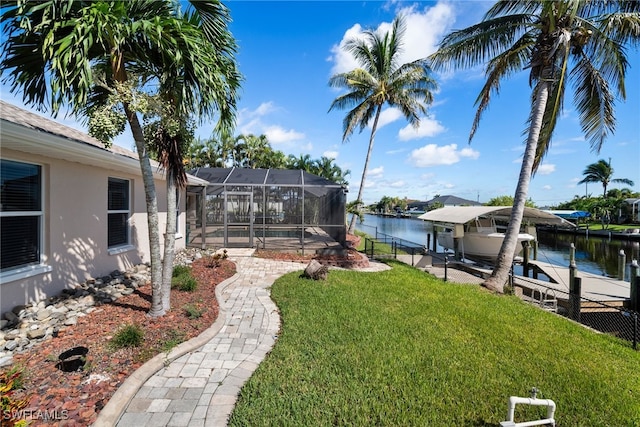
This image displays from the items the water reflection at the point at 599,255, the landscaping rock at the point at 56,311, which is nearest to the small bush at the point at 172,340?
the landscaping rock at the point at 56,311

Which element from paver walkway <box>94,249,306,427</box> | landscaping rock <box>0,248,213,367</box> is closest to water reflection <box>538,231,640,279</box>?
paver walkway <box>94,249,306,427</box>

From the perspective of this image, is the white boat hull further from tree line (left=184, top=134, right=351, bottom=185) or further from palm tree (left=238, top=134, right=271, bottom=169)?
palm tree (left=238, top=134, right=271, bottom=169)

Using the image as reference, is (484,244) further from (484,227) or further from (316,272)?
(316,272)

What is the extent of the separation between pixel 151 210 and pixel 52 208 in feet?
6.69

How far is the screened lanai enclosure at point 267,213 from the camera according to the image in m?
11.3

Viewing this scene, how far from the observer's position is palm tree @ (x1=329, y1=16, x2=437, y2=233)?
13.6 metres

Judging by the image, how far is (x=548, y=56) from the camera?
7.44 m

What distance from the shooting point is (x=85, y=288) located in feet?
17.2

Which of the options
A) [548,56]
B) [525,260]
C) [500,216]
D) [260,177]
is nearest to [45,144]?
[260,177]

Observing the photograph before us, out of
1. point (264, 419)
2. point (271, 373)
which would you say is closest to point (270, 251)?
point (271, 373)

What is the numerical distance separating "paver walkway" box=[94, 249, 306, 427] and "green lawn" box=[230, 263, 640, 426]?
0.21 metres

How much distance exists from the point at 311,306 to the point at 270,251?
5.87 metres

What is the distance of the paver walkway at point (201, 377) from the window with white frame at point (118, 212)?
11.5 ft

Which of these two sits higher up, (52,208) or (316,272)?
(52,208)
